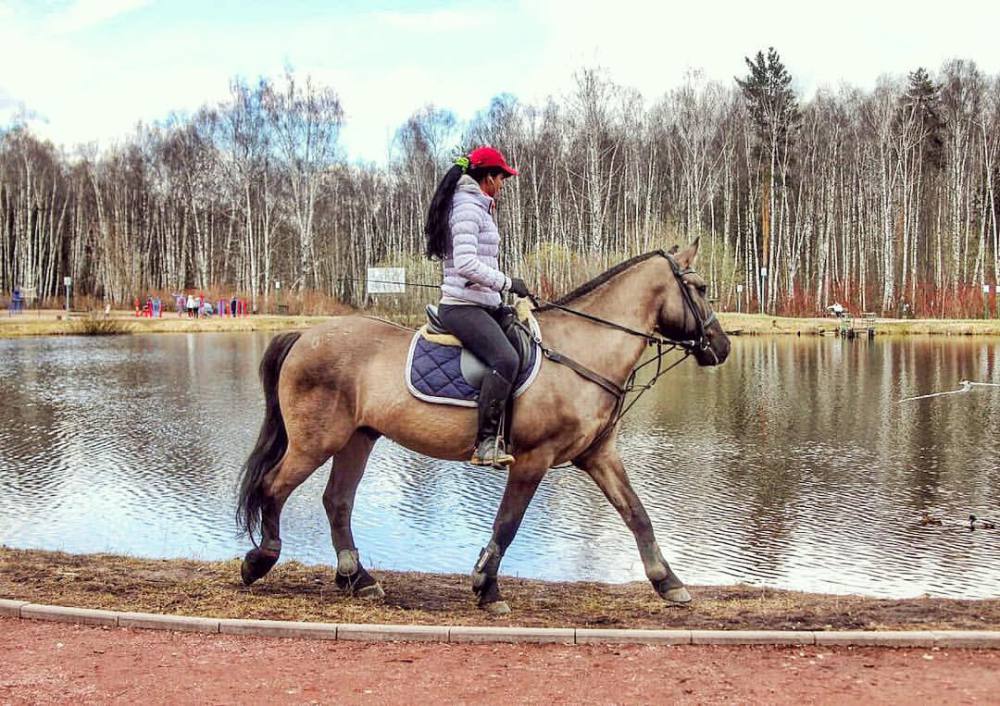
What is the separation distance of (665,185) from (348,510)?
2175 inches

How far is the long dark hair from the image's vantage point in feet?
21.7

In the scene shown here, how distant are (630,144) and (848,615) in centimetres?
5188

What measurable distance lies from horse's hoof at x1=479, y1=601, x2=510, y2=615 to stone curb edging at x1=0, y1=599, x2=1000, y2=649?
0.51 m

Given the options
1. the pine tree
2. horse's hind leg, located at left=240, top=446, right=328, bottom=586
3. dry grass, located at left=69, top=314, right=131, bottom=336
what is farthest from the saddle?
the pine tree

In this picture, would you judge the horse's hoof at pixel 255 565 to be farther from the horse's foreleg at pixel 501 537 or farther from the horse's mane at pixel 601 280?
the horse's mane at pixel 601 280

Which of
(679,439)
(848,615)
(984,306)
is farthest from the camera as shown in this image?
(984,306)

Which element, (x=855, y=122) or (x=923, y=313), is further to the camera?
(x=855, y=122)

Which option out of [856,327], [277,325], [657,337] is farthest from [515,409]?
[277,325]

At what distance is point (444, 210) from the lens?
6.67 metres

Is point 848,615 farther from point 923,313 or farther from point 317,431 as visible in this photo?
point 923,313

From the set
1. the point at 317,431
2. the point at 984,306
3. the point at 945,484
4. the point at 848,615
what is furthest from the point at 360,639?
the point at 984,306

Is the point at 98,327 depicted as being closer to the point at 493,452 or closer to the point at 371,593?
the point at 371,593

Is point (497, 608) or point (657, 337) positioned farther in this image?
point (657, 337)

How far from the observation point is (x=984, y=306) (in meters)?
45.2
